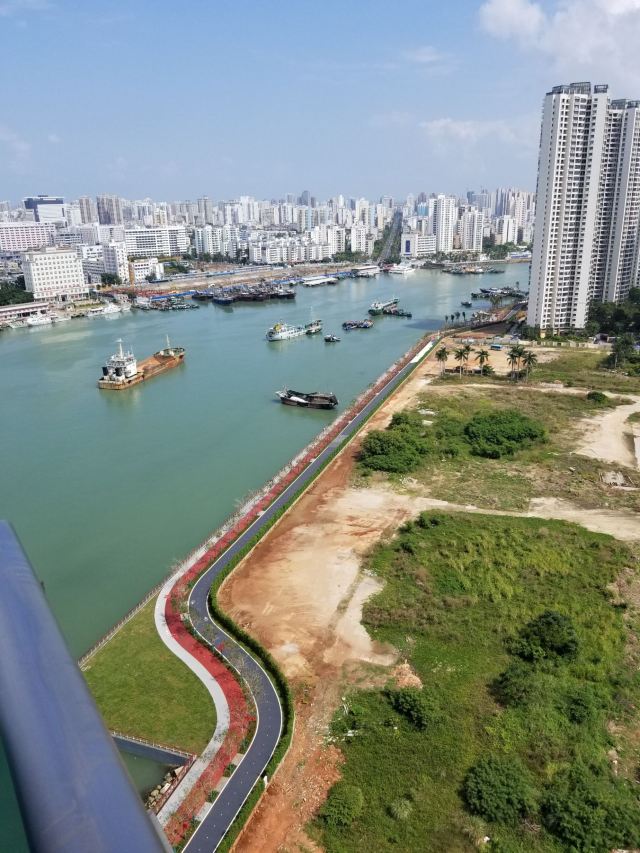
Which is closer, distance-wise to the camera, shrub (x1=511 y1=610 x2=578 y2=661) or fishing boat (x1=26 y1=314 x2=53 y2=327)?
shrub (x1=511 y1=610 x2=578 y2=661)

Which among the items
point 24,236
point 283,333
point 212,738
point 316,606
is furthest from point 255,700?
point 24,236

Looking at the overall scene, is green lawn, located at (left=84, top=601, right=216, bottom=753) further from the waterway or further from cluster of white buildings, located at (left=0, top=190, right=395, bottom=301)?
cluster of white buildings, located at (left=0, top=190, right=395, bottom=301)

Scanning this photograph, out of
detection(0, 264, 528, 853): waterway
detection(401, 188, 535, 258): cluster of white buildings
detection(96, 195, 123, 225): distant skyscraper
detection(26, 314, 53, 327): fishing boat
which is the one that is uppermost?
detection(96, 195, 123, 225): distant skyscraper

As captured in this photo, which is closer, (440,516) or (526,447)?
(440,516)

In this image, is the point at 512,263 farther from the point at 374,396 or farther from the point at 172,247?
the point at 374,396

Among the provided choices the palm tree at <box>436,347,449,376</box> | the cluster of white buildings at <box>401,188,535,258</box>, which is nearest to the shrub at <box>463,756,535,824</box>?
the palm tree at <box>436,347,449,376</box>

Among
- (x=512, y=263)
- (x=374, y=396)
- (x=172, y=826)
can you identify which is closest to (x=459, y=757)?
(x=172, y=826)

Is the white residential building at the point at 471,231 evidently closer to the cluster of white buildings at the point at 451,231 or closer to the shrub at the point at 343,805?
the cluster of white buildings at the point at 451,231
